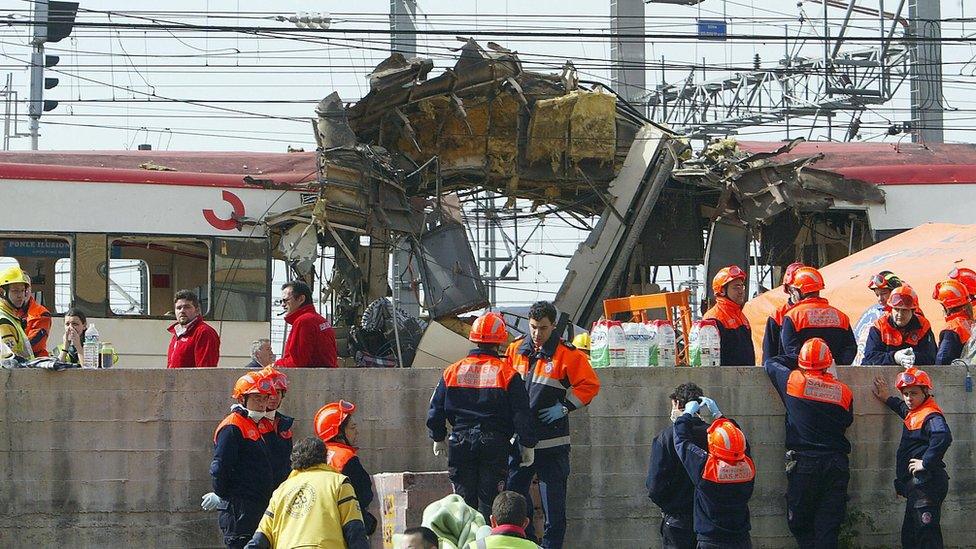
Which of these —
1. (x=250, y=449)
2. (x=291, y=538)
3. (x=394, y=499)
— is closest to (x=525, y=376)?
(x=394, y=499)

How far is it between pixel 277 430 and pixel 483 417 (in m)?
1.44

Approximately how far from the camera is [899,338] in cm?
1223

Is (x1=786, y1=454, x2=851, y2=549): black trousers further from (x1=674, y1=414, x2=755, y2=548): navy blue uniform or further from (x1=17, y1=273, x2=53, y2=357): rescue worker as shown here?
(x1=17, y1=273, x2=53, y2=357): rescue worker

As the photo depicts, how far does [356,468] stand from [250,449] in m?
0.72

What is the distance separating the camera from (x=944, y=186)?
2089 cm

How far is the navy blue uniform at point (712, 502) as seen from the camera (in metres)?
9.53

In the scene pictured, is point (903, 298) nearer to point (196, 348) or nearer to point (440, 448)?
point (440, 448)

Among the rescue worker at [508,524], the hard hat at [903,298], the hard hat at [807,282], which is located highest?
the hard hat at [807,282]

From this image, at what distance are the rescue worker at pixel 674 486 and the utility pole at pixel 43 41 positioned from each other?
11.3 meters

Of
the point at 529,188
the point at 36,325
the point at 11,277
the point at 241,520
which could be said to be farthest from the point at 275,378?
the point at 529,188

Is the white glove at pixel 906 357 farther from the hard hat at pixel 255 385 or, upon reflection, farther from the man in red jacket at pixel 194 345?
the man in red jacket at pixel 194 345

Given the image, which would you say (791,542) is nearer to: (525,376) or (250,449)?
(525,376)

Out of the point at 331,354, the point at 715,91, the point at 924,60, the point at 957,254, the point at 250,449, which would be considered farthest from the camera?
the point at 715,91

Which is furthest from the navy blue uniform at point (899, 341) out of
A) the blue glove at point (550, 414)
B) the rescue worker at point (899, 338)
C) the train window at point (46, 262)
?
the train window at point (46, 262)
